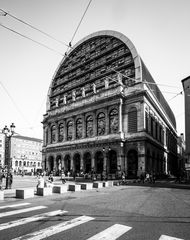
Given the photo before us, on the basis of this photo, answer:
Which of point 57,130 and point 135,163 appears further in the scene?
point 57,130

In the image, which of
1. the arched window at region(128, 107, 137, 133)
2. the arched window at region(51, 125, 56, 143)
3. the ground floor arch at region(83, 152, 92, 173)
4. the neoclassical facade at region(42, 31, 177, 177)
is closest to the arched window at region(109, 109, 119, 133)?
the neoclassical facade at region(42, 31, 177, 177)

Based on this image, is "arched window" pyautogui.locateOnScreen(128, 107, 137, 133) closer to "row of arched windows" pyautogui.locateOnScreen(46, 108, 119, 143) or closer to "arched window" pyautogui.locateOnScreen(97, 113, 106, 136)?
"row of arched windows" pyautogui.locateOnScreen(46, 108, 119, 143)

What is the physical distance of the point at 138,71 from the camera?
4200 cm

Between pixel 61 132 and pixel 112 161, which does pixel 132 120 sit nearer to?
pixel 112 161

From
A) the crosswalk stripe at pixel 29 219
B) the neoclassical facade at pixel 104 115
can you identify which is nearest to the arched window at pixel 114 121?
the neoclassical facade at pixel 104 115

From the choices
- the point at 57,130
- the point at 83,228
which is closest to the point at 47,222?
the point at 83,228

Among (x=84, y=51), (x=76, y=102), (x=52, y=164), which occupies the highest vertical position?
(x=84, y=51)

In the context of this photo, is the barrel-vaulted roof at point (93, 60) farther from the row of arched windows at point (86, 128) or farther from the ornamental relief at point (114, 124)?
the ornamental relief at point (114, 124)

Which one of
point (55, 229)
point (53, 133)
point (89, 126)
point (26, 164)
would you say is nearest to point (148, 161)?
point (89, 126)

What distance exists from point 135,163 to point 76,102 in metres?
19.6

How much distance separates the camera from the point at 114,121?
142 feet

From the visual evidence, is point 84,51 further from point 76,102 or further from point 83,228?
point 83,228

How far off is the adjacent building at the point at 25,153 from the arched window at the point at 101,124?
60.9 meters

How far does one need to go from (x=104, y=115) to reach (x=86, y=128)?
18.2ft
